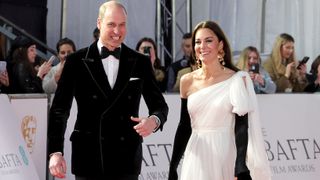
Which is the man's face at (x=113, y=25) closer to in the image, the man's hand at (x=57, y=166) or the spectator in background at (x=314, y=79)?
the man's hand at (x=57, y=166)

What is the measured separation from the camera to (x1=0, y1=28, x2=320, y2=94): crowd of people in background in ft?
27.3

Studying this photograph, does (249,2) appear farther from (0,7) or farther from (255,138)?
(255,138)

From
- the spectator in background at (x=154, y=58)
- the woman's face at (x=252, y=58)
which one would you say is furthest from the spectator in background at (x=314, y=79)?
the spectator in background at (x=154, y=58)

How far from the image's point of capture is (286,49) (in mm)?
10359

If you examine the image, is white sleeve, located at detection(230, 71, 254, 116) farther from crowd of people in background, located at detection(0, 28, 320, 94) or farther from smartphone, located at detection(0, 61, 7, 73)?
smartphone, located at detection(0, 61, 7, 73)

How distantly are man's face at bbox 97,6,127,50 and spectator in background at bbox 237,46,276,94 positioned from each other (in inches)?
182

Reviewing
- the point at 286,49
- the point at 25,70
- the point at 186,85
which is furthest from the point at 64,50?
the point at 186,85

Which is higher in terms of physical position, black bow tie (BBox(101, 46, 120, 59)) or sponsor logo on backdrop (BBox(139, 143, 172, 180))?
black bow tie (BBox(101, 46, 120, 59))

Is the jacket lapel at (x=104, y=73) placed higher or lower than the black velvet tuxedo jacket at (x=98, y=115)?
higher

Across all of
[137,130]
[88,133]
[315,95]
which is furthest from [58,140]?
[315,95]

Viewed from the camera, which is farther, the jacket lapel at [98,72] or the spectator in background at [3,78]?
the spectator in background at [3,78]

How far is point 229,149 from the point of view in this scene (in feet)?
16.8

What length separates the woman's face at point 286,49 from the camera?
10352 mm

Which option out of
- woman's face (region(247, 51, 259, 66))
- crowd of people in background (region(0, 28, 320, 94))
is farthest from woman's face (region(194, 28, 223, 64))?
woman's face (region(247, 51, 259, 66))
